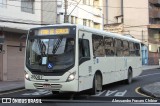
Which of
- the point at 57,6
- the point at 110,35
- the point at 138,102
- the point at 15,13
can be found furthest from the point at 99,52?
the point at 57,6

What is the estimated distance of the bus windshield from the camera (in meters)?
14.4

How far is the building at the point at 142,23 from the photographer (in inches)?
2571

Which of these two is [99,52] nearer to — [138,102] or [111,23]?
[138,102]

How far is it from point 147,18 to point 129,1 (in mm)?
5122

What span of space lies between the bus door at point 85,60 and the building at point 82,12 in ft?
62.1

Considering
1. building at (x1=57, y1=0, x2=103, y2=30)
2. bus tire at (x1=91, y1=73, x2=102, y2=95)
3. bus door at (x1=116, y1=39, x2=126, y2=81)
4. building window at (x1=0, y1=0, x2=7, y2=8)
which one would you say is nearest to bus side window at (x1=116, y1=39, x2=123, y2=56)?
bus door at (x1=116, y1=39, x2=126, y2=81)

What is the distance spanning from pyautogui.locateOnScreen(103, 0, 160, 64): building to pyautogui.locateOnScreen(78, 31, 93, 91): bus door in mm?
49722

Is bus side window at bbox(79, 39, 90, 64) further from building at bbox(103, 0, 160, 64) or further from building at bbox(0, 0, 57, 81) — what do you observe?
building at bbox(103, 0, 160, 64)

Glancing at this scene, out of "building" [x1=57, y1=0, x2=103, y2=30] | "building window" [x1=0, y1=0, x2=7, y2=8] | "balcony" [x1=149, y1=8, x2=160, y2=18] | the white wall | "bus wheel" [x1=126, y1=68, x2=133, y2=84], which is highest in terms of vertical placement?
"balcony" [x1=149, y1=8, x2=160, y2=18]

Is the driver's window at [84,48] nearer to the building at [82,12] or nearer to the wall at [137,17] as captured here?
the building at [82,12]

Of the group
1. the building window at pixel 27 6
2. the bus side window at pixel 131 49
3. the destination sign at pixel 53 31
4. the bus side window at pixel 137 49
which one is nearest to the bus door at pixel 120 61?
the bus side window at pixel 131 49

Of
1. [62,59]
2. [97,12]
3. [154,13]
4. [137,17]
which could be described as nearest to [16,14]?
[62,59]

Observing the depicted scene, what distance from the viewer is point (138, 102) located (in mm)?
9609

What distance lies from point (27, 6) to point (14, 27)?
4161 millimetres
